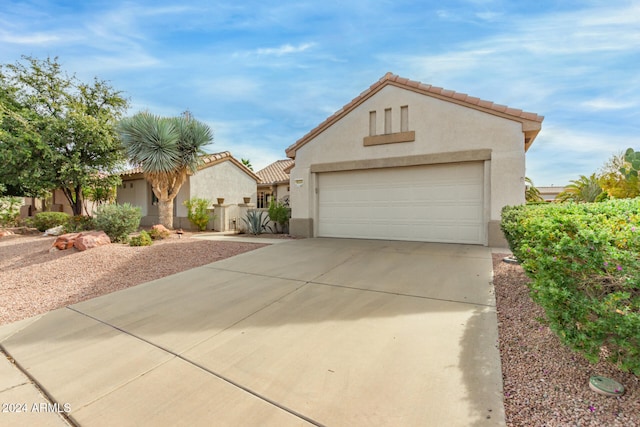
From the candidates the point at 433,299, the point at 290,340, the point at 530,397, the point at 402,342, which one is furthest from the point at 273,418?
the point at 433,299

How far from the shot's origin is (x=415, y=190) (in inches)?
349

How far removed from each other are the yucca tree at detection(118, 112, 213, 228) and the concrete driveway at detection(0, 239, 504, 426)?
8.61 metres

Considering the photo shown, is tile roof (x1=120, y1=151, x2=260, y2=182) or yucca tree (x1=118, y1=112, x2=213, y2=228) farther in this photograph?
tile roof (x1=120, y1=151, x2=260, y2=182)

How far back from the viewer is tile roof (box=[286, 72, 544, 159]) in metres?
7.45

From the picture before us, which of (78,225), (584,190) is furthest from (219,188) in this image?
(584,190)

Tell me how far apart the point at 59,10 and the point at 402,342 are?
414 inches

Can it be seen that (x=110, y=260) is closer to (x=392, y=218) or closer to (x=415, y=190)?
(x=392, y=218)

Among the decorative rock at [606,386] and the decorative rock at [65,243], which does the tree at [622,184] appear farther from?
the decorative rock at [65,243]

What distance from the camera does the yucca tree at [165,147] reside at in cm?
1194

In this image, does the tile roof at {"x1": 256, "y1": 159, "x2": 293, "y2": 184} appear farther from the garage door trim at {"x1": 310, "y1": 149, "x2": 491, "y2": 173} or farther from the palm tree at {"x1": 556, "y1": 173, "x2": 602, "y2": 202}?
the palm tree at {"x1": 556, "y1": 173, "x2": 602, "y2": 202}

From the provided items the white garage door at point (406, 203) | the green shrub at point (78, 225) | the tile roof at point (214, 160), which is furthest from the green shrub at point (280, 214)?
the green shrub at point (78, 225)

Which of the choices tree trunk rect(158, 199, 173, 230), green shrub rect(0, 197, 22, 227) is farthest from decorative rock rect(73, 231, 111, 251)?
green shrub rect(0, 197, 22, 227)

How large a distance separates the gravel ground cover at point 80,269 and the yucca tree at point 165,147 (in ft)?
15.2

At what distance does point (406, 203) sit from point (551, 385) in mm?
7097
